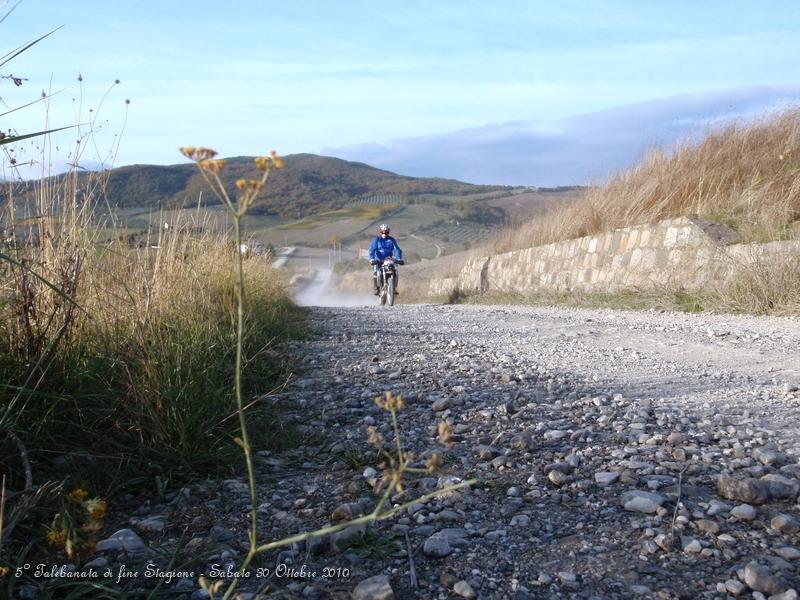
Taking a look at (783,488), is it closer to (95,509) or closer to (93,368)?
(95,509)

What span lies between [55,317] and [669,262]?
840 cm

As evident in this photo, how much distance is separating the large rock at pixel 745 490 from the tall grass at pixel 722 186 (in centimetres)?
672

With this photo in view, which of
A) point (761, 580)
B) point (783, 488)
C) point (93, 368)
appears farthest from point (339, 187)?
point (761, 580)

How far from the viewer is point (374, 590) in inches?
69.0

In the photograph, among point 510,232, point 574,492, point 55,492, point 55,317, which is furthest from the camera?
point 510,232

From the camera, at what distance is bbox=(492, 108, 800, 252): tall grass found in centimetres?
907

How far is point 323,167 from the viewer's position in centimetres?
10694

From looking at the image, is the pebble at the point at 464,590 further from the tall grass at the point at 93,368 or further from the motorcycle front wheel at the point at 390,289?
the motorcycle front wheel at the point at 390,289

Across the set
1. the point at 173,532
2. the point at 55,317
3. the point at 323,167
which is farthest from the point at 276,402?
the point at 323,167

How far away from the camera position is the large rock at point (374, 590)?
173cm

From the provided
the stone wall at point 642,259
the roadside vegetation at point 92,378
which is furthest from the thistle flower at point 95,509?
the stone wall at point 642,259

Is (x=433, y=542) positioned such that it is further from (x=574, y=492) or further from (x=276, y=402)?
(x=276, y=402)

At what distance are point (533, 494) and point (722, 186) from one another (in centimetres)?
951

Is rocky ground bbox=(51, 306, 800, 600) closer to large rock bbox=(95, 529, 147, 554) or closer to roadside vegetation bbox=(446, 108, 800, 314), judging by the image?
large rock bbox=(95, 529, 147, 554)
